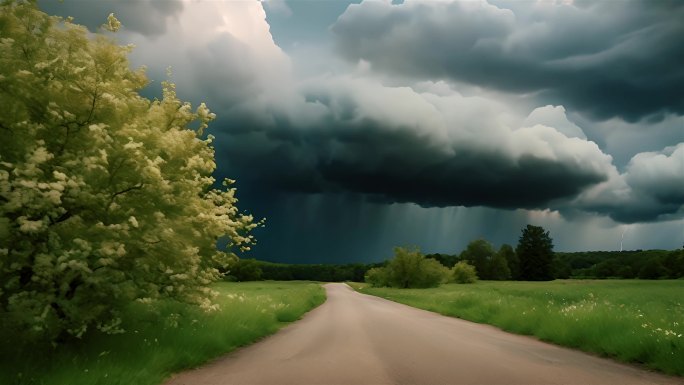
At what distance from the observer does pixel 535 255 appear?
11975 cm

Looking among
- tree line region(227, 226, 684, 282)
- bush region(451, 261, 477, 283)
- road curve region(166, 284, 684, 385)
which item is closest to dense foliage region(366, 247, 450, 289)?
bush region(451, 261, 477, 283)

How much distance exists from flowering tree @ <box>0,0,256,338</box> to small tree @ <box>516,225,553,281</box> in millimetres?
124100

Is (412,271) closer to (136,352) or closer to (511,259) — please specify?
(511,259)

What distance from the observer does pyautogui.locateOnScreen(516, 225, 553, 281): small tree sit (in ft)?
388

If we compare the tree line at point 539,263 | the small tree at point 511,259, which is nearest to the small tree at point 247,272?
the tree line at point 539,263

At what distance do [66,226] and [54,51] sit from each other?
320cm

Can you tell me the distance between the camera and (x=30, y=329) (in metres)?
6.20

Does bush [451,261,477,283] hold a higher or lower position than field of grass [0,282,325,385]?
lower

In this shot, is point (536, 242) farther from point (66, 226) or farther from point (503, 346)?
point (66, 226)

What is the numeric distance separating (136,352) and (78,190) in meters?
3.74

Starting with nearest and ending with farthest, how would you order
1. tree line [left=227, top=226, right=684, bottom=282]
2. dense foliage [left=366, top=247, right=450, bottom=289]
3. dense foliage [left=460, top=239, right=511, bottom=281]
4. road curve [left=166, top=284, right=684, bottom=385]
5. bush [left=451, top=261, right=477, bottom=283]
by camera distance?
1. road curve [left=166, top=284, right=684, bottom=385]
2. dense foliage [left=366, top=247, right=450, bottom=289]
3. bush [left=451, top=261, right=477, bottom=283]
4. tree line [left=227, top=226, right=684, bottom=282]
5. dense foliage [left=460, top=239, right=511, bottom=281]

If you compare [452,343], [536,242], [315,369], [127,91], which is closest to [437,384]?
[315,369]

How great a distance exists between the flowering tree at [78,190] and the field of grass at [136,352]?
58 centimetres

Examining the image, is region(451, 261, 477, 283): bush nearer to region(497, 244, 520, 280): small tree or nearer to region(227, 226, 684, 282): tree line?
region(227, 226, 684, 282): tree line
